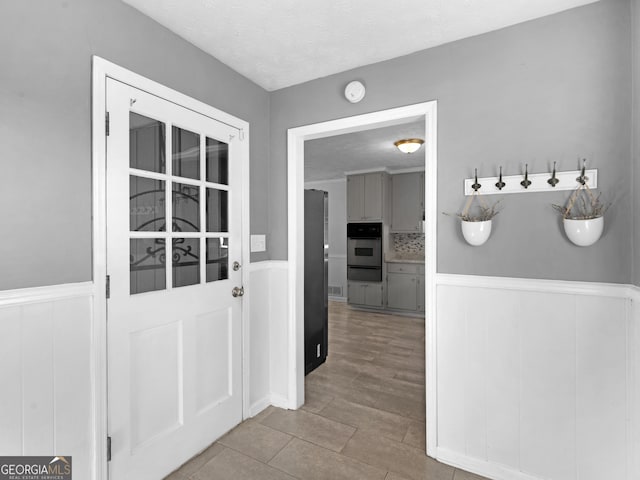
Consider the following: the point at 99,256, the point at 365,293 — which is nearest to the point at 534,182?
the point at 99,256

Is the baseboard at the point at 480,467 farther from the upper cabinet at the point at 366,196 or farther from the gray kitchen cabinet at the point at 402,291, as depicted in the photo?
the upper cabinet at the point at 366,196

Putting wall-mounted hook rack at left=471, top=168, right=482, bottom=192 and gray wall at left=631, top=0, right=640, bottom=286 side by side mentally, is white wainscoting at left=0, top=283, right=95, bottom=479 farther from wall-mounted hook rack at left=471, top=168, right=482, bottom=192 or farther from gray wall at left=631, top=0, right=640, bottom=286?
gray wall at left=631, top=0, right=640, bottom=286

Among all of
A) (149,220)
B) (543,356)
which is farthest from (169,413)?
(543,356)

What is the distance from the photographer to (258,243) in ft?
8.25

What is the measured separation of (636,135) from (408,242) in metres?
4.85

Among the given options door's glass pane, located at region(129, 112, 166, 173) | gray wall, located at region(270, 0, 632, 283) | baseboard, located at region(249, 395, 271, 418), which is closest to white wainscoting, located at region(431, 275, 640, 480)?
gray wall, located at region(270, 0, 632, 283)

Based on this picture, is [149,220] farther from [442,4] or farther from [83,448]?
[442,4]

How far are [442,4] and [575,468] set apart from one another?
96.7 inches

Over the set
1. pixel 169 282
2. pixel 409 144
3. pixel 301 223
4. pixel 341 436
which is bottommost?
pixel 341 436

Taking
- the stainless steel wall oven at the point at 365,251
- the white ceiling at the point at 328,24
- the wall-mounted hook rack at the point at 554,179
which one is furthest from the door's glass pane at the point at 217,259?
the stainless steel wall oven at the point at 365,251

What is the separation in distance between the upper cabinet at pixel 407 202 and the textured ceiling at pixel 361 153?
0.79ft

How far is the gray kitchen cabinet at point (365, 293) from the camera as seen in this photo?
5.76 m

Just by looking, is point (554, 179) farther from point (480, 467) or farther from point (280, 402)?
point (280, 402)

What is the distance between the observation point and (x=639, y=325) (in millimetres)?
1460
